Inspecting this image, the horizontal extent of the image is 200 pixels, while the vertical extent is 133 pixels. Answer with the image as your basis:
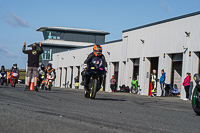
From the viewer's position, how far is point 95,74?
13867 mm

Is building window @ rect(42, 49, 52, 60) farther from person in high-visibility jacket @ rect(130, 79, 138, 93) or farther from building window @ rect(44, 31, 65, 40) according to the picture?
person in high-visibility jacket @ rect(130, 79, 138, 93)

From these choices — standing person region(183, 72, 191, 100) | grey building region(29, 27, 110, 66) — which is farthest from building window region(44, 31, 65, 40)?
standing person region(183, 72, 191, 100)

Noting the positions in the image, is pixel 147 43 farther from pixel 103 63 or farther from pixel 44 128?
pixel 44 128

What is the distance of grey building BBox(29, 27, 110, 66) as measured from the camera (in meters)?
79.2

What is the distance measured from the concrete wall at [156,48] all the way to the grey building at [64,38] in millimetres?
37260

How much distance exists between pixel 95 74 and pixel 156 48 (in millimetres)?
16950

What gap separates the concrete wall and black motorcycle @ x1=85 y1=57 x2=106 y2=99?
12176 mm

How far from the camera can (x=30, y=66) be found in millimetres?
18188

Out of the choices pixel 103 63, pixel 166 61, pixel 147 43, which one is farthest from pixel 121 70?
pixel 103 63

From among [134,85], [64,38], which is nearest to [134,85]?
[134,85]

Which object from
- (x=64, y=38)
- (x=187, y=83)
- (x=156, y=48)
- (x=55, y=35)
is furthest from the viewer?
(x=64, y=38)

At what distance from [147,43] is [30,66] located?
15.3m

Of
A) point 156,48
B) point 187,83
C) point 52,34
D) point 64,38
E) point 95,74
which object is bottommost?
point 187,83

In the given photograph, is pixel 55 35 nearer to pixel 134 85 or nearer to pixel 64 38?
pixel 64 38
